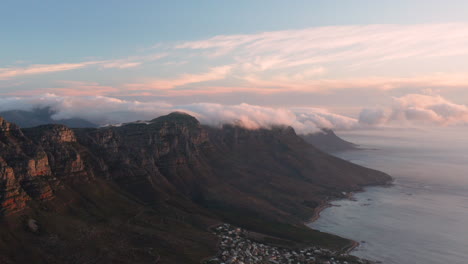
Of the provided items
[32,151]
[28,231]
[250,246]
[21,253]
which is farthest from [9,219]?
[250,246]

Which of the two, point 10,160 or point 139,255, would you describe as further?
point 10,160

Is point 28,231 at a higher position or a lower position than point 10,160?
lower

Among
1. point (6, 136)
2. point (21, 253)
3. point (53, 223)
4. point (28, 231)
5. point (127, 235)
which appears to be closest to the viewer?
point (21, 253)

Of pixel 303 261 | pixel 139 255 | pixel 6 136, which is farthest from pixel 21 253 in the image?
pixel 303 261

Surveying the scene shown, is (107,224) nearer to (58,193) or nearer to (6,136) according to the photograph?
(58,193)

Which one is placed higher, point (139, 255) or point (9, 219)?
point (9, 219)

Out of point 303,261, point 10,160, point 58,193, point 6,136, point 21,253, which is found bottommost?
point 303,261

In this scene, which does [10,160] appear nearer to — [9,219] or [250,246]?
[9,219]

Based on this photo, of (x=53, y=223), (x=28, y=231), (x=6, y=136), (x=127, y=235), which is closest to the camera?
(x=28, y=231)

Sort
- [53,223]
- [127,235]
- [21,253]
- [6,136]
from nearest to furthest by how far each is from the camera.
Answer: [21,253], [53,223], [127,235], [6,136]
